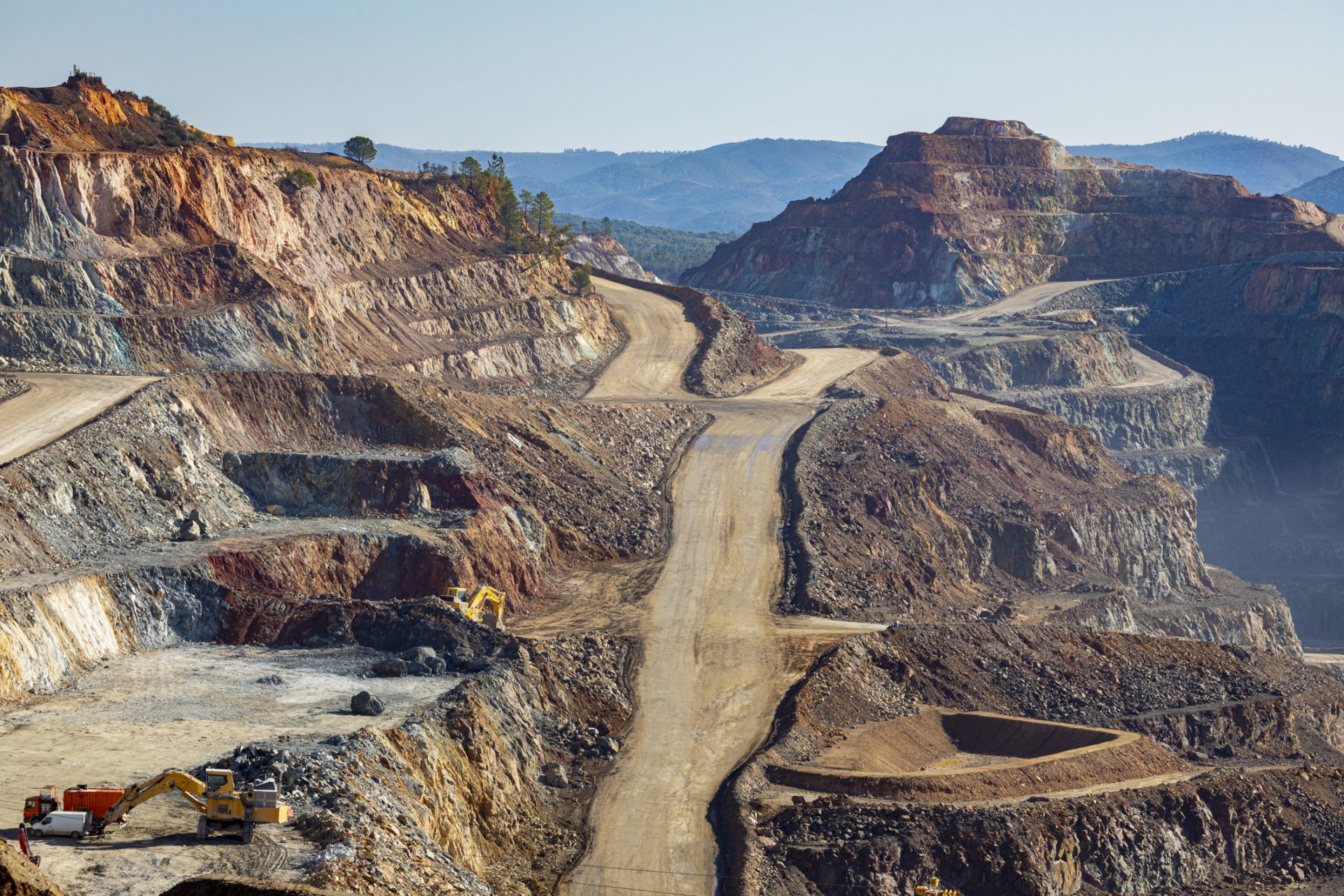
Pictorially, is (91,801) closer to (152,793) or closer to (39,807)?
(39,807)

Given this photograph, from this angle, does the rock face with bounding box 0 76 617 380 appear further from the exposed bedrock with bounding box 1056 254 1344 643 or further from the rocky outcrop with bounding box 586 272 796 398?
the exposed bedrock with bounding box 1056 254 1344 643

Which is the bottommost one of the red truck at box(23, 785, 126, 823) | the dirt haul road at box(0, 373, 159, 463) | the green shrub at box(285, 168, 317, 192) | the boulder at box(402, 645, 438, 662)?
the boulder at box(402, 645, 438, 662)

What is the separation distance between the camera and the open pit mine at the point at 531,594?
3356 cm

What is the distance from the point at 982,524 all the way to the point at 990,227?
79.5 m

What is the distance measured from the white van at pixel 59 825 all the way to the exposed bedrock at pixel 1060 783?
1461cm

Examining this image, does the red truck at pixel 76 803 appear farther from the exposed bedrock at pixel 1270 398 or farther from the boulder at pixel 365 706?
the exposed bedrock at pixel 1270 398

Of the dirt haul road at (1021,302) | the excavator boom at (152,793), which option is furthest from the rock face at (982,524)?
the dirt haul road at (1021,302)

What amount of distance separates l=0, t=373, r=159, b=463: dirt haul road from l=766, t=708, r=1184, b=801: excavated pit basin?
24283mm

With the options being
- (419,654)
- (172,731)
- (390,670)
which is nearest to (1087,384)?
(419,654)

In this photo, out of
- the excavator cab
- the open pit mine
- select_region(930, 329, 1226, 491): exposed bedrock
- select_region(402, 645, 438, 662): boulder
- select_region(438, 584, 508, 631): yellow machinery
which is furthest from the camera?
select_region(930, 329, 1226, 491): exposed bedrock

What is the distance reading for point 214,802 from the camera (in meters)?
26.3

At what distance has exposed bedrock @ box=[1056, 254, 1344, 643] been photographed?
111562mm

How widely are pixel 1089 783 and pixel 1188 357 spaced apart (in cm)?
10208

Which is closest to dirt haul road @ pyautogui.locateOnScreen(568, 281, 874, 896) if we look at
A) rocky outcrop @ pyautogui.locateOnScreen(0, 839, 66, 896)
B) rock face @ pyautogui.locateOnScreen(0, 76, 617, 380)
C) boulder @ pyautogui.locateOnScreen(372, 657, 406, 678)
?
boulder @ pyautogui.locateOnScreen(372, 657, 406, 678)
